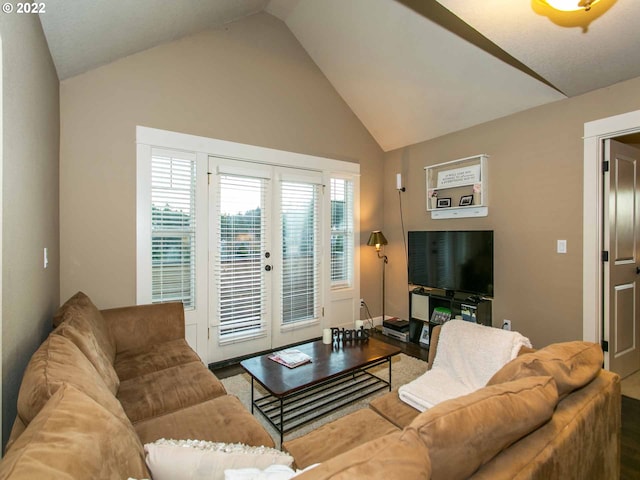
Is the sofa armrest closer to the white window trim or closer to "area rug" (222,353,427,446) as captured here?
the white window trim

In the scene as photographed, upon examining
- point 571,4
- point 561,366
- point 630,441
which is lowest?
point 630,441

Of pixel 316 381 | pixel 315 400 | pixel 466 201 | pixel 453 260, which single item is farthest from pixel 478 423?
pixel 466 201

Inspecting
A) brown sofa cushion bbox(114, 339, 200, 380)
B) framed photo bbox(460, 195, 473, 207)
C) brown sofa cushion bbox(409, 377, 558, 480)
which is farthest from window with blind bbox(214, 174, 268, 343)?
A: brown sofa cushion bbox(409, 377, 558, 480)

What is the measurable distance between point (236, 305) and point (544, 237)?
10.6 feet

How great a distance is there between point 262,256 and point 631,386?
3.66 meters

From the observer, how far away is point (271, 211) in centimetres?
362

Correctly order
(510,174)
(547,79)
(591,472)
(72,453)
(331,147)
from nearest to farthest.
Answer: (72,453)
(591,472)
(547,79)
(510,174)
(331,147)

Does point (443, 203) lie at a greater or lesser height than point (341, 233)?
greater

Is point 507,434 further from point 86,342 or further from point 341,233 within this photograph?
point 341,233

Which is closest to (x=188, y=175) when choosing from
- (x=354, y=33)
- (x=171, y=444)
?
(x=354, y=33)

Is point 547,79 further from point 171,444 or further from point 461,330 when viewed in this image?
point 171,444

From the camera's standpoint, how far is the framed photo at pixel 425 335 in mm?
3742

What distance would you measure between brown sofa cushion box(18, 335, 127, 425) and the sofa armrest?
3.67ft

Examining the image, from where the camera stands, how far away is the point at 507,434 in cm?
86
